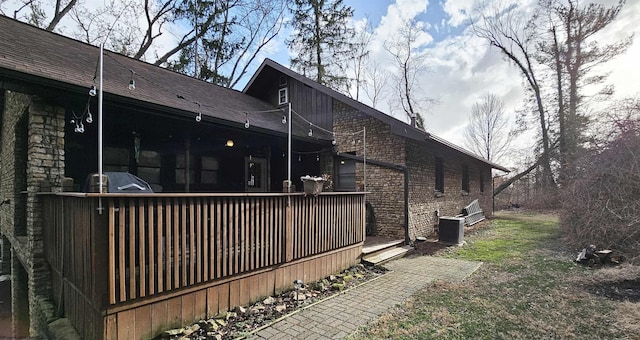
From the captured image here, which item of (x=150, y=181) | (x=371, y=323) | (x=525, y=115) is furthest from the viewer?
(x=525, y=115)

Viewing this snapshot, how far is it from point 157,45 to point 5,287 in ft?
40.4

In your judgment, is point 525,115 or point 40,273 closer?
point 40,273

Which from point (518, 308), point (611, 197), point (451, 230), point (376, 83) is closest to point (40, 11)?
point (451, 230)

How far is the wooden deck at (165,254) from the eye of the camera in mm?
2926

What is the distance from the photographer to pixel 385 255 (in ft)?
22.1

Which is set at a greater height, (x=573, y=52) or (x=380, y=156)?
(x=573, y=52)

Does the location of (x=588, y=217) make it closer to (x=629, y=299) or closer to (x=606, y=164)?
(x=606, y=164)

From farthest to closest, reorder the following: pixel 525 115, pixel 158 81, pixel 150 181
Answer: pixel 525 115 → pixel 158 81 → pixel 150 181

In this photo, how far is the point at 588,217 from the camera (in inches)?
292

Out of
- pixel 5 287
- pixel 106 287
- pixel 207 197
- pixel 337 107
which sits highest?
pixel 337 107

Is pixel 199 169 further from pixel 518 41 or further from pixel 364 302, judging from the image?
pixel 518 41

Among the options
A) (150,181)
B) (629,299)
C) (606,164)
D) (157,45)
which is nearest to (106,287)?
(150,181)

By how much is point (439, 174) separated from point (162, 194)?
9105mm

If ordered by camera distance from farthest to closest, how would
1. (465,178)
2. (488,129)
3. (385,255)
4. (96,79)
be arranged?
(488,129), (465,178), (385,255), (96,79)
